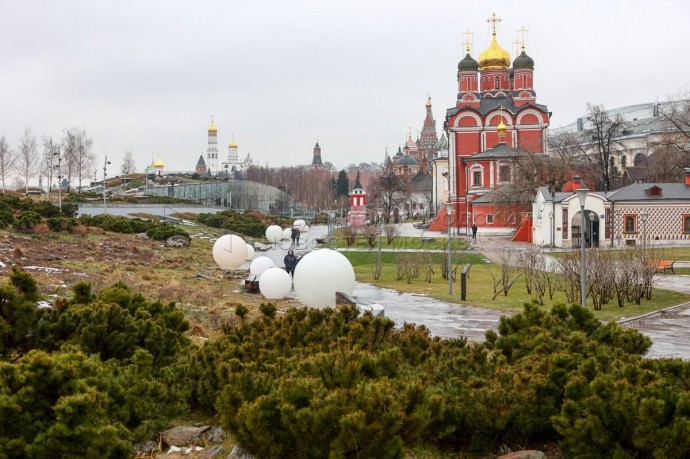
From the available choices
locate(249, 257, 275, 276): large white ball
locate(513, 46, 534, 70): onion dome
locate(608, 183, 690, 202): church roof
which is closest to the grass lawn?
locate(249, 257, 275, 276): large white ball

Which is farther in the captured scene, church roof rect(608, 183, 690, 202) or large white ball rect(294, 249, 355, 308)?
church roof rect(608, 183, 690, 202)

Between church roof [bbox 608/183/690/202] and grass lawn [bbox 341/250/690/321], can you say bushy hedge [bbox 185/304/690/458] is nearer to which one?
grass lawn [bbox 341/250/690/321]

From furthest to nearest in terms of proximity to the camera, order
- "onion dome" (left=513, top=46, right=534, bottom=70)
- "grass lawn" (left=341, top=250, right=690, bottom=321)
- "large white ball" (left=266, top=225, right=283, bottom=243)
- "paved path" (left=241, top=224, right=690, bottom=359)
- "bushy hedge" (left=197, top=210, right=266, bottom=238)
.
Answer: "onion dome" (left=513, top=46, right=534, bottom=70) → "bushy hedge" (left=197, top=210, right=266, bottom=238) → "large white ball" (left=266, top=225, right=283, bottom=243) → "grass lawn" (left=341, top=250, right=690, bottom=321) → "paved path" (left=241, top=224, right=690, bottom=359)

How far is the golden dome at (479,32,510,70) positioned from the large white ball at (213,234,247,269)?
160 ft

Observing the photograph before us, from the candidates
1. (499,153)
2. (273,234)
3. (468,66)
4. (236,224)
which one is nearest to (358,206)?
(499,153)

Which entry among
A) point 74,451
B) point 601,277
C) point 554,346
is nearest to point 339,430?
point 74,451

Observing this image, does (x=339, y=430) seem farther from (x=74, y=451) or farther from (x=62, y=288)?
(x=62, y=288)

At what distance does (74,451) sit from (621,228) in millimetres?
40766

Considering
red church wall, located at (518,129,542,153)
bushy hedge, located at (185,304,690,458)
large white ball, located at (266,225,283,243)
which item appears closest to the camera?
bushy hedge, located at (185,304,690,458)

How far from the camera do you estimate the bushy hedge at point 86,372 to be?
548 cm

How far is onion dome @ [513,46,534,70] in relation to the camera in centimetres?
6850

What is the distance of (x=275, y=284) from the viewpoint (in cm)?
2064

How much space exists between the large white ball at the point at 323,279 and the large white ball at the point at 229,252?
→ 11527 mm

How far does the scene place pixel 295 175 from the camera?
446 feet
